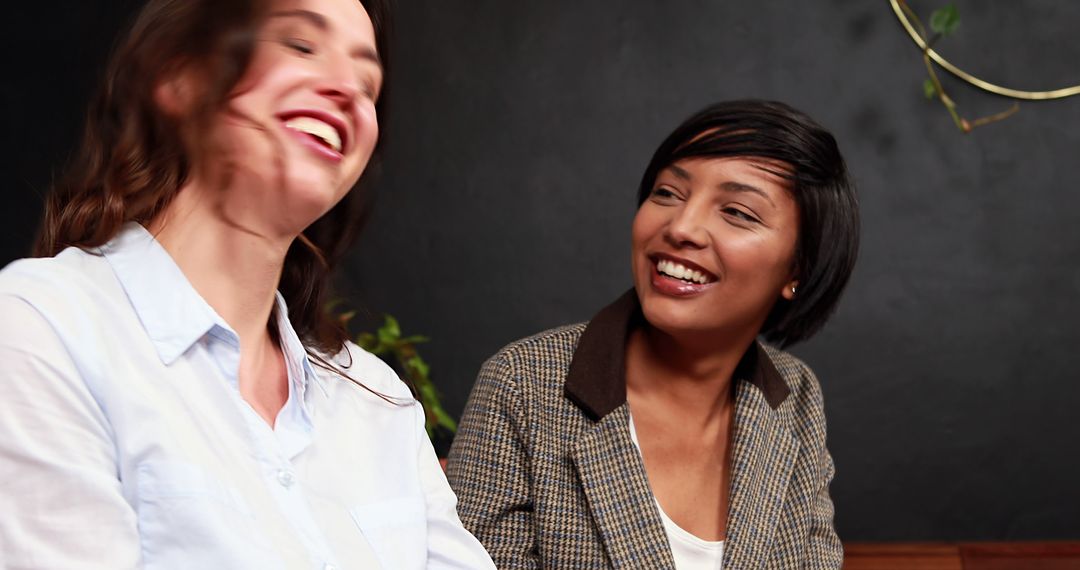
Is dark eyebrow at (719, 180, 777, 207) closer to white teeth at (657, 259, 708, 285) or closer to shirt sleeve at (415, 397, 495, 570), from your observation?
white teeth at (657, 259, 708, 285)

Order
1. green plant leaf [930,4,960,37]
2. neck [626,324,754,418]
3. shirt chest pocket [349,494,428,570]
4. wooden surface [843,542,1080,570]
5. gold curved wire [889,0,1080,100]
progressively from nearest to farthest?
1. shirt chest pocket [349,494,428,570]
2. neck [626,324,754,418]
3. wooden surface [843,542,1080,570]
4. green plant leaf [930,4,960,37]
5. gold curved wire [889,0,1080,100]

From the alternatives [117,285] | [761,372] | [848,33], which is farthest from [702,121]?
[848,33]

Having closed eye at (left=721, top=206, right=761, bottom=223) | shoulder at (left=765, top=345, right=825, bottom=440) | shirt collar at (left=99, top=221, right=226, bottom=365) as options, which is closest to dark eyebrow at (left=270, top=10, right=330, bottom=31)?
shirt collar at (left=99, top=221, right=226, bottom=365)

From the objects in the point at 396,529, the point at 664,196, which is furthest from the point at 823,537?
the point at 396,529

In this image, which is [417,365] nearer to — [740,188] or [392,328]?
[392,328]

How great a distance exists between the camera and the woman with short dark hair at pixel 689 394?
1729 mm

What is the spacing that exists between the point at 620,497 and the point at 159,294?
938 mm

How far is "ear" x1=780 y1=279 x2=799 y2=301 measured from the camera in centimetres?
198

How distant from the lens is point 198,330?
99cm

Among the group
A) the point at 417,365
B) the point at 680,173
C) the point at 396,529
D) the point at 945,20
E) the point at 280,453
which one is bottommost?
the point at 417,365

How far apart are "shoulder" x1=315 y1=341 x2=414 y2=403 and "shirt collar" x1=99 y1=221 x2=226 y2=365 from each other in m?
0.25

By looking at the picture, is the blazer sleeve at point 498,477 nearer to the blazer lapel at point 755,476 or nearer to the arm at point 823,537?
the blazer lapel at point 755,476

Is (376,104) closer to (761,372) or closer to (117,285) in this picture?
(117,285)

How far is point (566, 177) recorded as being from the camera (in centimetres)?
308
